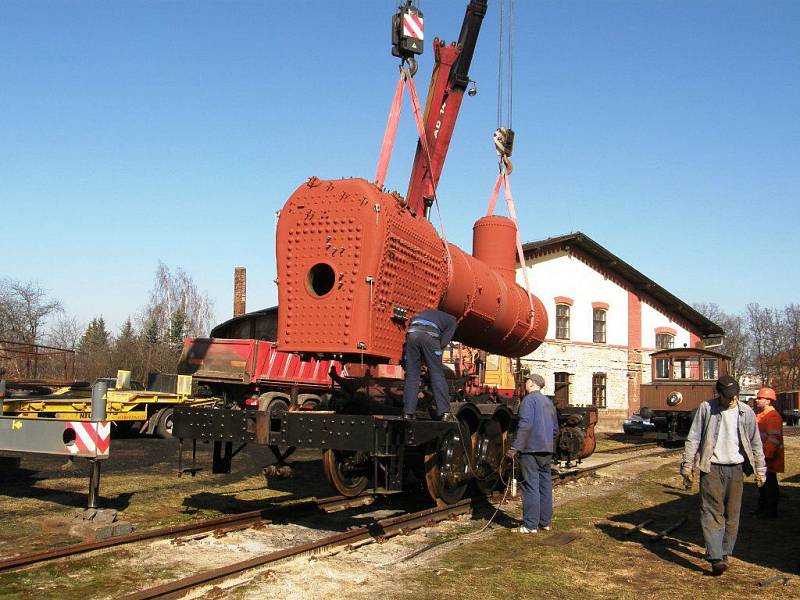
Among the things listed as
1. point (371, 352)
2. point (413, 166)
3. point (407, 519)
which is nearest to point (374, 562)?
point (407, 519)

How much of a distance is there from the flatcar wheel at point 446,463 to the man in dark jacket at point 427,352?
2.04ft

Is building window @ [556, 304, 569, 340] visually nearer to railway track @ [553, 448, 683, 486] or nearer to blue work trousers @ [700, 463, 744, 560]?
railway track @ [553, 448, 683, 486]

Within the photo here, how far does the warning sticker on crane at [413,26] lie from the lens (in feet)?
31.6

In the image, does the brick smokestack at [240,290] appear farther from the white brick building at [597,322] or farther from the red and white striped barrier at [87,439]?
the red and white striped barrier at [87,439]

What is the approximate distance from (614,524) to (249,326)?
29441 mm

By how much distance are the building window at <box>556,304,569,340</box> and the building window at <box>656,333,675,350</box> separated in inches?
224

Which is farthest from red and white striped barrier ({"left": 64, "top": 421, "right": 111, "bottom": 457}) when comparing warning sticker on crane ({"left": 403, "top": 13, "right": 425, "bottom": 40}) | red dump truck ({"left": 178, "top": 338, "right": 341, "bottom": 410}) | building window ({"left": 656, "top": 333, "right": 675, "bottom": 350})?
building window ({"left": 656, "top": 333, "right": 675, "bottom": 350})

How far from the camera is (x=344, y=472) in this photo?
8930mm

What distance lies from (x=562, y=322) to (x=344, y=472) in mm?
22575

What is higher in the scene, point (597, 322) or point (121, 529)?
point (597, 322)

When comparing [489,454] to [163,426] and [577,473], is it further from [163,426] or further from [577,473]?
[163,426]

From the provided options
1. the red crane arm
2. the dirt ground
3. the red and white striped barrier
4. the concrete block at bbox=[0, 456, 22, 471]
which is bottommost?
the dirt ground

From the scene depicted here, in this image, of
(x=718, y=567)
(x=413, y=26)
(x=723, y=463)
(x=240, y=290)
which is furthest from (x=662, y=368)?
(x=240, y=290)

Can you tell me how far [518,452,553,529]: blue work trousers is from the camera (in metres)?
7.60
